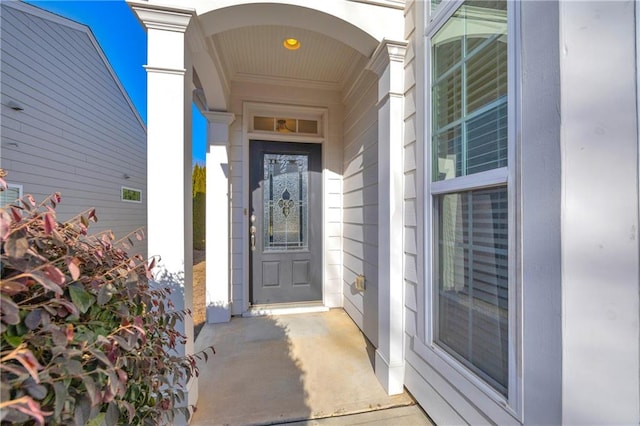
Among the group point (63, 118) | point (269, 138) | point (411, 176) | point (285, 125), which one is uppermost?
point (63, 118)

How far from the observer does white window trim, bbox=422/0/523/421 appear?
3.19ft

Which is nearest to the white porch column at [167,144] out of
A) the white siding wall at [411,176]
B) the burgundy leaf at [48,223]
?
the burgundy leaf at [48,223]

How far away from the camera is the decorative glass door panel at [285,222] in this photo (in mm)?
3188

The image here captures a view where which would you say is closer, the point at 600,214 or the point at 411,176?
the point at 600,214

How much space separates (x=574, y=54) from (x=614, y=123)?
25 cm

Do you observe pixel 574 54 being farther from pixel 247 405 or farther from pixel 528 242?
pixel 247 405

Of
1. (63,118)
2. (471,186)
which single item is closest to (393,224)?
(471,186)

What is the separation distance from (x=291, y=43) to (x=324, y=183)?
4.89 feet

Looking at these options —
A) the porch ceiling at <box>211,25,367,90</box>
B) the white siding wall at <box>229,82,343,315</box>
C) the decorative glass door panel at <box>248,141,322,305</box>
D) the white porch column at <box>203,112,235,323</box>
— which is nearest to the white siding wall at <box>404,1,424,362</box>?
the porch ceiling at <box>211,25,367,90</box>

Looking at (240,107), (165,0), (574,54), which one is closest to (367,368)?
(574,54)

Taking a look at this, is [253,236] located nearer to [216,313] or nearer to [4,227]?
[216,313]

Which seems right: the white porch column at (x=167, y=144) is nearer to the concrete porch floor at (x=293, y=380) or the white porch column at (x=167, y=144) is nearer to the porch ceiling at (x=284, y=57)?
the concrete porch floor at (x=293, y=380)

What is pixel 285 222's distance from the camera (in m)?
3.26

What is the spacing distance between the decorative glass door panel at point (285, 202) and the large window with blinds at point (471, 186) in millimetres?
1985
